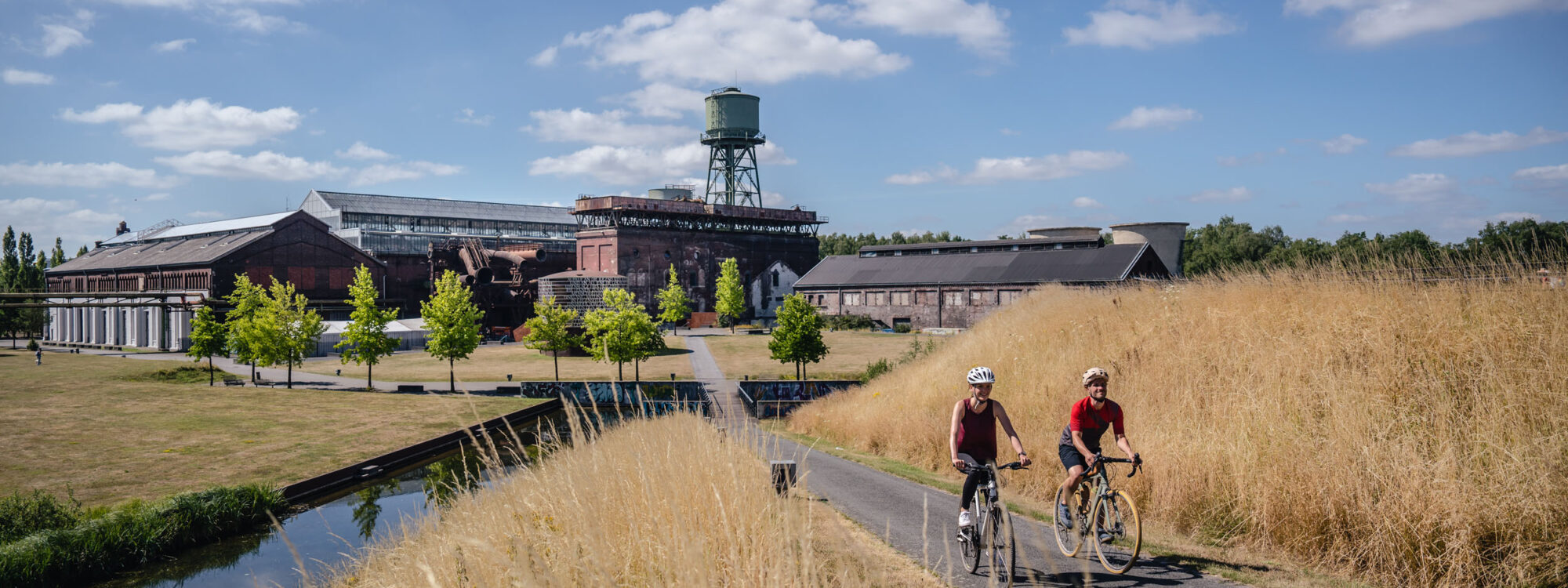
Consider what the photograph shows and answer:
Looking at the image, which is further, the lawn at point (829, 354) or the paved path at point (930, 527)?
the lawn at point (829, 354)

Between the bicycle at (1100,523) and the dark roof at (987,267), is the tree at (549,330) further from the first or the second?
the bicycle at (1100,523)

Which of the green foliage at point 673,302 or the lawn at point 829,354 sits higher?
the green foliage at point 673,302

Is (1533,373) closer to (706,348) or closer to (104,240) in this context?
(706,348)

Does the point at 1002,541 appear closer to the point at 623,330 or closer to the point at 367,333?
the point at 623,330

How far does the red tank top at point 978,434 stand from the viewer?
7.40 meters

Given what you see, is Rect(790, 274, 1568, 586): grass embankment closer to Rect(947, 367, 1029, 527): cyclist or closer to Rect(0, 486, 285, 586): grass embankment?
Rect(947, 367, 1029, 527): cyclist

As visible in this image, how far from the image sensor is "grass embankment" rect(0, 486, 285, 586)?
1234cm

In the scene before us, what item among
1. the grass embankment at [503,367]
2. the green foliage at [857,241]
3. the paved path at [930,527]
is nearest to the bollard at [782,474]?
the paved path at [930,527]

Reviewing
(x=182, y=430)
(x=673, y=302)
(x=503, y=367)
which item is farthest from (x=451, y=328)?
(x=673, y=302)

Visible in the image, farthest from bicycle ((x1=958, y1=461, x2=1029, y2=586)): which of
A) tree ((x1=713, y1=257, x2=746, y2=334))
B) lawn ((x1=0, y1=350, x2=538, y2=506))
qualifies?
tree ((x1=713, y1=257, x2=746, y2=334))

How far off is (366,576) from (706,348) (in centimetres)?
4230

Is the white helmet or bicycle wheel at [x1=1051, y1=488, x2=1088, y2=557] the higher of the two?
the white helmet

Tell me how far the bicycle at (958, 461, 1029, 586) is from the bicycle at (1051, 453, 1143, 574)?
865 mm

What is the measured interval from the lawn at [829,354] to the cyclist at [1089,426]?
25672 mm
